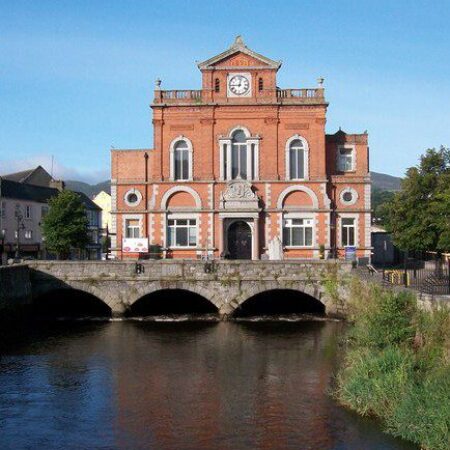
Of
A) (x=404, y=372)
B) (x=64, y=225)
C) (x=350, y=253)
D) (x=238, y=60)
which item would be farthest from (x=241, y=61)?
(x=404, y=372)

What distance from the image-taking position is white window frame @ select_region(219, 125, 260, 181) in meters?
46.2

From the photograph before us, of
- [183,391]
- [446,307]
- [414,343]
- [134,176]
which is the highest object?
[134,176]

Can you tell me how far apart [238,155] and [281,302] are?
1136 centimetres

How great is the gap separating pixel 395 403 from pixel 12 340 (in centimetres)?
1993

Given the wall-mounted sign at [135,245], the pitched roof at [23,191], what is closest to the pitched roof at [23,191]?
the pitched roof at [23,191]

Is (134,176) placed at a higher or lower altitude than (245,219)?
higher

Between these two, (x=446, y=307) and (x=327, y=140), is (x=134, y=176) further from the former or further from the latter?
(x=446, y=307)

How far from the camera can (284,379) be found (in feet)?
74.8

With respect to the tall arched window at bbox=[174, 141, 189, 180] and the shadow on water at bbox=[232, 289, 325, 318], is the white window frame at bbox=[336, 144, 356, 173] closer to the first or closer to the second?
the shadow on water at bbox=[232, 289, 325, 318]

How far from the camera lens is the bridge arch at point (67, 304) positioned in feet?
124

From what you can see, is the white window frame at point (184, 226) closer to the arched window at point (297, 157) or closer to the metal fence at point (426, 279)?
the arched window at point (297, 157)

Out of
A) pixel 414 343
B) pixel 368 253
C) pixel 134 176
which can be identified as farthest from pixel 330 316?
pixel 134 176

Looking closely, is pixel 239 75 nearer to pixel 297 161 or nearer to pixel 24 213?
pixel 297 161

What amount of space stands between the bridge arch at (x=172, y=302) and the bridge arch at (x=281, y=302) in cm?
202
